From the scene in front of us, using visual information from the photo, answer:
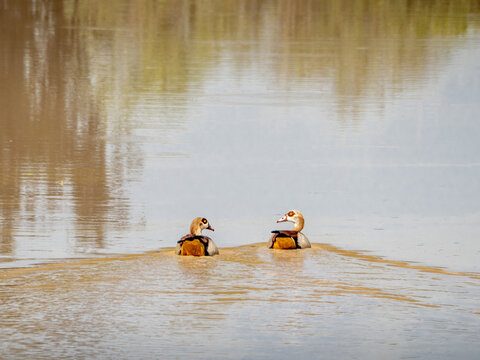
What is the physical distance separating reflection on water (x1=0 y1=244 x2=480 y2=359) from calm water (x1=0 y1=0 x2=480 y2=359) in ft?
0.08

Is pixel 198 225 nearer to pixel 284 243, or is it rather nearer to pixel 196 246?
pixel 196 246

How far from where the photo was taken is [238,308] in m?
9.77

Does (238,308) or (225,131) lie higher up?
(225,131)

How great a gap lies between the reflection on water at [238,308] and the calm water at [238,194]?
0.02 metres

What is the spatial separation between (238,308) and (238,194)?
5.14 metres

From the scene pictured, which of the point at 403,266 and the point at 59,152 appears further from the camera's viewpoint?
the point at 59,152

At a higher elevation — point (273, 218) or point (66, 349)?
point (273, 218)

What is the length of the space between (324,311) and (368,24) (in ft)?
90.0

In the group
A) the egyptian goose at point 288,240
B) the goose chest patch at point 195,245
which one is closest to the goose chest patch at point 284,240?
the egyptian goose at point 288,240

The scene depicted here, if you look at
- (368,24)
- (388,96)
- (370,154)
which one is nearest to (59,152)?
(370,154)

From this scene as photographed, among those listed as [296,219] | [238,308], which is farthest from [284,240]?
[238,308]

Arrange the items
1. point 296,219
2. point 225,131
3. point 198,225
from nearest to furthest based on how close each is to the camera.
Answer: point 198,225 < point 296,219 < point 225,131

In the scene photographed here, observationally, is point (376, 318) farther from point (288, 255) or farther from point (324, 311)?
point (288, 255)

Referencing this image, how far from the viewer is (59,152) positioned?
1719cm
